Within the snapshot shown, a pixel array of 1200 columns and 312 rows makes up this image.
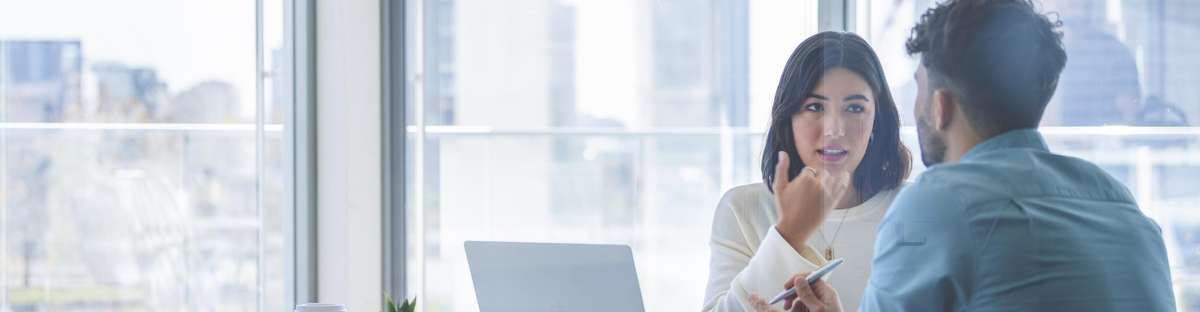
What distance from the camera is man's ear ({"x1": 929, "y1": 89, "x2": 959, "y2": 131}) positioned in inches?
44.2

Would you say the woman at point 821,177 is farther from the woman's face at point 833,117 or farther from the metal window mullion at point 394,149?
the metal window mullion at point 394,149

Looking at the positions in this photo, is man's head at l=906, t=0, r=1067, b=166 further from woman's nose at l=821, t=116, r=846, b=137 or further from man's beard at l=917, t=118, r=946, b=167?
woman's nose at l=821, t=116, r=846, b=137

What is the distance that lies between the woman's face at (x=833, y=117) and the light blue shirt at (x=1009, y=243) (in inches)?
40.2

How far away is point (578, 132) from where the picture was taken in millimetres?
3828

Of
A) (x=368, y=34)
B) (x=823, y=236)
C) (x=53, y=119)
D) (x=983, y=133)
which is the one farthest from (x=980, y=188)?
(x=368, y=34)

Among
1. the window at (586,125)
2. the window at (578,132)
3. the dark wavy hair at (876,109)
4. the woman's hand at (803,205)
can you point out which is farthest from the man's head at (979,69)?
the window at (578,132)

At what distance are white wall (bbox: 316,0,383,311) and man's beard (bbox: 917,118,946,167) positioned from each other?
2.83 metres

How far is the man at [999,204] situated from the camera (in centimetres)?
108

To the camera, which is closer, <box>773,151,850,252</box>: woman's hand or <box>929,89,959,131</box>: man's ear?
<box>929,89,959,131</box>: man's ear

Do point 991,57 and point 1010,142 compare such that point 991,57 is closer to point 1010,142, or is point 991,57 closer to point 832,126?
point 1010,142

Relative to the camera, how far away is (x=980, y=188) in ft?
3.55

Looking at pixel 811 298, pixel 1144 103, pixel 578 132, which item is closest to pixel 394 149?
pixel 578 132

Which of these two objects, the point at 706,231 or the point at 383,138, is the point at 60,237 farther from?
the point at 706,231

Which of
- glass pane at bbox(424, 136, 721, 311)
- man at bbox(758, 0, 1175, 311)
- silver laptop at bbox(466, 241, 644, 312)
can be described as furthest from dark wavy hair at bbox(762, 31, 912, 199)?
glass pane at bbox(424, 136, 721, 311)
